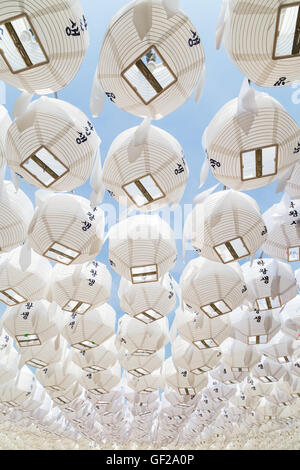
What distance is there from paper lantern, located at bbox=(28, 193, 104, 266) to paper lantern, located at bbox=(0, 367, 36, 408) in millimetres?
5165

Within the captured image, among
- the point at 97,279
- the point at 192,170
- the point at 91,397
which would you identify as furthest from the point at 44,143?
the point at 91,397

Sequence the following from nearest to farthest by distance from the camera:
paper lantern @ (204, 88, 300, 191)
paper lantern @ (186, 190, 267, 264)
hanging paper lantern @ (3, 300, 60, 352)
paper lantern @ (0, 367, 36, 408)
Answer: paper lantern @ (204, 88, 300, 191) < paper lantern @ (186, 190, 267, 264) < hanging paper lantern @ (3, 300, 60, 352) < paper lantern @ (0, 367, 36, 408)

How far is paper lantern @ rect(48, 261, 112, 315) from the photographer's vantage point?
4848mm

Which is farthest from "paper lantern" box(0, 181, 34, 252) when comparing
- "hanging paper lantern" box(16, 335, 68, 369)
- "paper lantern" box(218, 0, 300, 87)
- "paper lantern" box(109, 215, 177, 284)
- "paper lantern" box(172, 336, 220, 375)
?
"paper lantern" box(172, 336, 220, 375)

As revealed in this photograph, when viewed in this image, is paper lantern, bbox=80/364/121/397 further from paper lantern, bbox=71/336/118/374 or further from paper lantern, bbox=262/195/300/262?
paper lantern, bbox=262/195/300/262

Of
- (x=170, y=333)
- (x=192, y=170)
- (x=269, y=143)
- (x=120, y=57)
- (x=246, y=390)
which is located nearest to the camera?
(x=120, y=57)

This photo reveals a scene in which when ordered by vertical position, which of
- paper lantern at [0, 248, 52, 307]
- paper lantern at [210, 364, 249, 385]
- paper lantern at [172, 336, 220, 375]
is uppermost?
paper lantern at [0, 248, 52, 307]

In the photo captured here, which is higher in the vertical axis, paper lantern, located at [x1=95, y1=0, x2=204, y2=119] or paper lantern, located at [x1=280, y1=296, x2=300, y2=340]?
paper lantern, located at [x1=95, y1=0, x2=204, y2=119]

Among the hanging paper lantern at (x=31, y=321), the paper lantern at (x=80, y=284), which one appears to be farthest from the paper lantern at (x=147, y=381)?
the paper lantern at (x=80, y=284)

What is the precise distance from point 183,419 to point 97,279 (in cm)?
911

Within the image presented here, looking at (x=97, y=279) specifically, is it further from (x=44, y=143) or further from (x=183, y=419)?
(x=183, y=419)

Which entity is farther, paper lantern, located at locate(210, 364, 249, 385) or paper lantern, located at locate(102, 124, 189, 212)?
paper lantern, located at locate(210, 364, 249, 385)

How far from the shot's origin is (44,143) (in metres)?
2.97

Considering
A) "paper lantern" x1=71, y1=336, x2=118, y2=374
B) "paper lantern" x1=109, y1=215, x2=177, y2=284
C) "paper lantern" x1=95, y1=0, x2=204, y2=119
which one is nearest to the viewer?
"paper lantern" x1=95, y1=0, x2=204, y2=119
